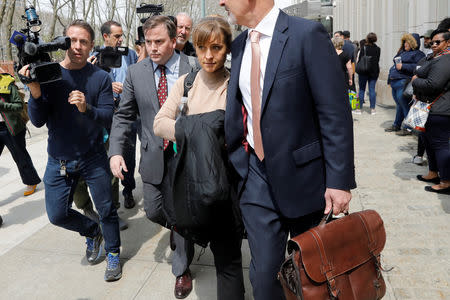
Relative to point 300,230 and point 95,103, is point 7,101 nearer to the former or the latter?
point 95,103

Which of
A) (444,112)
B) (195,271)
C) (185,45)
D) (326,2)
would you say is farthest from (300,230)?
(326,2)

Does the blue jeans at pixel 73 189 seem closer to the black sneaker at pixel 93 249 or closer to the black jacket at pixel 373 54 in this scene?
the black sneaker at pixel 93 249

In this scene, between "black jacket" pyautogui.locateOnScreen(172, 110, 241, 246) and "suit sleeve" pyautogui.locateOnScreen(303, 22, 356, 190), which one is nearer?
"suit sleeve" pyautogui.locateOnScreen(303, 22, 356, 190)

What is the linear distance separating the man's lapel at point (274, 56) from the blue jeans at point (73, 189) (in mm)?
2059

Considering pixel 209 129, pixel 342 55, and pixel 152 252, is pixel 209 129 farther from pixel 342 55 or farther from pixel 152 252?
pixel 342 55

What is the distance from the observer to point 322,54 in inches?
78.0

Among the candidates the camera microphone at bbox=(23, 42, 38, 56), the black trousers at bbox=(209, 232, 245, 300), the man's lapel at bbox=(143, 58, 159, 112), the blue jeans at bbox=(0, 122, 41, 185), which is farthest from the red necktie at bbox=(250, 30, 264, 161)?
the blue jeans at bbox=(0, 122, 41, 185)

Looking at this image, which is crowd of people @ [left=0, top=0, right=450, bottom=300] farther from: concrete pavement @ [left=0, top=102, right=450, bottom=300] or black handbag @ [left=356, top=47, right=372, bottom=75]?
black handbag @ [left=356, top=47, right=372, bottom=75]

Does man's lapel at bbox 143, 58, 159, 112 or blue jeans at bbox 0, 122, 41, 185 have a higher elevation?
man's lapel at bbox 143, 58, 159, 112

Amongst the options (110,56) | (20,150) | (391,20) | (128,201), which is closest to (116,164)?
(110,56)

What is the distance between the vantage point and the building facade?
943cm

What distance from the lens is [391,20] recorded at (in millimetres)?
13938

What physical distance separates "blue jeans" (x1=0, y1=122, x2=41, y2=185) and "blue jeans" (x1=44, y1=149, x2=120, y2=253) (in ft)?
7.56

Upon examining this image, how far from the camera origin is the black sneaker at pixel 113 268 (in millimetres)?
3607
